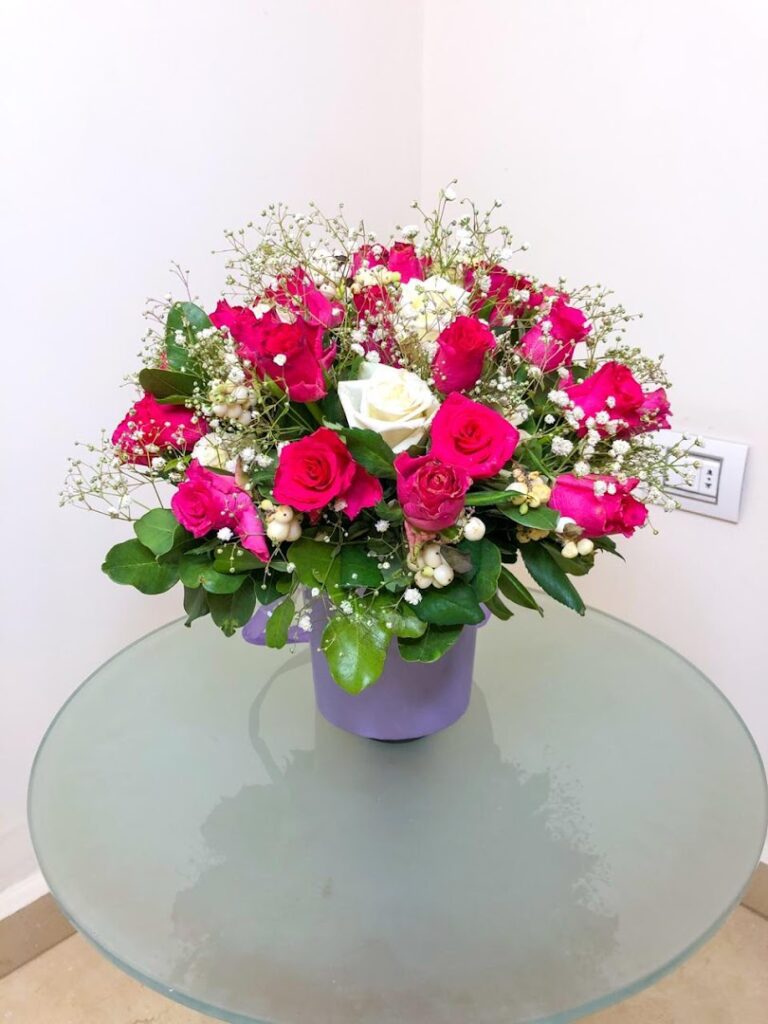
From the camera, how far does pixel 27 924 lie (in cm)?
125

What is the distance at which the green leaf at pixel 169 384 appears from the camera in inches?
27.8

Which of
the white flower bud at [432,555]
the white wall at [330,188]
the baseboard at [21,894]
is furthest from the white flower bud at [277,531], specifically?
the baseboard at [21,894]

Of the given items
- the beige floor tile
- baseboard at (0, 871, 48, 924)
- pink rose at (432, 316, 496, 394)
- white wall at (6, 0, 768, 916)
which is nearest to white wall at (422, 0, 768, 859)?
white wall at (6, 0, 768, 916)

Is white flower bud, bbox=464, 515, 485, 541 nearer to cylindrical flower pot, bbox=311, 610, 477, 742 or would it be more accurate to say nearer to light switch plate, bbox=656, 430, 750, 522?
cylindrical flower pot, bbox=311, 610, 477, 742

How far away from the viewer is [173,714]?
2.91 feet

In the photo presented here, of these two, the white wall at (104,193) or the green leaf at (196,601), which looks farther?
the white wall at (104,193)

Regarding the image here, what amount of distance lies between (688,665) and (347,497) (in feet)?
1.79

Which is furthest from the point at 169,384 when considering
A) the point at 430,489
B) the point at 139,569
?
the point at 430,489

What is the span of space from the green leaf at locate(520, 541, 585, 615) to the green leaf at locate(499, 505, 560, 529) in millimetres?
61

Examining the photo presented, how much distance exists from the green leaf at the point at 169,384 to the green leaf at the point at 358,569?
0.65ft

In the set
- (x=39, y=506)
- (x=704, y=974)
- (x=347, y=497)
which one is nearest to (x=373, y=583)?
(x=347, y=497)

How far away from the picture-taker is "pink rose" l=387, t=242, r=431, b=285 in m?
0.74

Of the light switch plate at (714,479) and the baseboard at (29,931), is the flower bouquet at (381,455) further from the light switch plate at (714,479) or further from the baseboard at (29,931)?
the baseboard at (29,931)

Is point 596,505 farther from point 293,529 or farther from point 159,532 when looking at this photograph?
point 159,532
